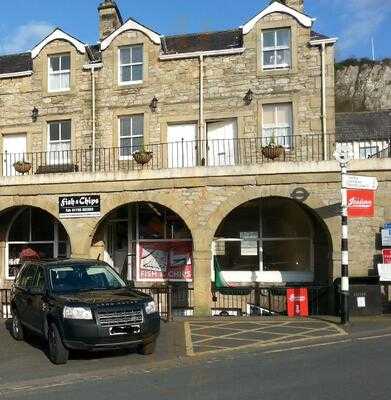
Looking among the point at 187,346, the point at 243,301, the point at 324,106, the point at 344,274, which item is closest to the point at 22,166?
the point at 243,301

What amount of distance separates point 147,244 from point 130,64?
6455 mm

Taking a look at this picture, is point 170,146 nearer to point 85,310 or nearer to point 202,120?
point 202,120

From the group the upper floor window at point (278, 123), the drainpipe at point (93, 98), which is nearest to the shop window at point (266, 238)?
the upper floor window at point (278, 123)

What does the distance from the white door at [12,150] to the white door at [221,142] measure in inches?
268

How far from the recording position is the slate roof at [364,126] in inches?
1656

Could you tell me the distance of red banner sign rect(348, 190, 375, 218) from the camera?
1459 centimetres

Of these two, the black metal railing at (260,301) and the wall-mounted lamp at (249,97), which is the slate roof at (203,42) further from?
Answer: the black metal railing at (260,301)

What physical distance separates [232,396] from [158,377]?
1825 mm

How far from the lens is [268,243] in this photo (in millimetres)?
19406

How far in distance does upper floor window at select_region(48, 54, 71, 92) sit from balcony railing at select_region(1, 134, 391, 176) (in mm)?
2486

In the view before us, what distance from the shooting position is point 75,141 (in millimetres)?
21188

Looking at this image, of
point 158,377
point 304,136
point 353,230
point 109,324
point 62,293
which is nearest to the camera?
point 158,377

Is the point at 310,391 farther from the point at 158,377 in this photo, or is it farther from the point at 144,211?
the point at 144,211

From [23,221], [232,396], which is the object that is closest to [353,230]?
[232,396]
